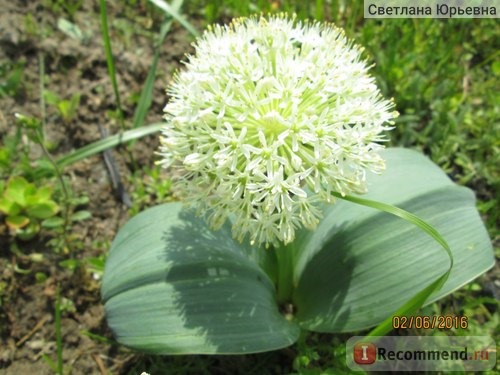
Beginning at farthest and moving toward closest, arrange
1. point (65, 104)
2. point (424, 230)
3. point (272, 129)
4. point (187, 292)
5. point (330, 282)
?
point (65, 104) < point (330, 282) < point (187, 292) < point (272, 129) < point (424, 230)

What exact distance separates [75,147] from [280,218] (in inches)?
79.2

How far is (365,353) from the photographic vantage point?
2.45 meters

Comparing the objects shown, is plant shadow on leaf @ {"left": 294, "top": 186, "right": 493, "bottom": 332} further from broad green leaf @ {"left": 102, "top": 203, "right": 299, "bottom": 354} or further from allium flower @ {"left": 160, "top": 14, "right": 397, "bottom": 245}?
allium flower @ {"left": 160, "top": 14, "right": 397, "bottom": 245}

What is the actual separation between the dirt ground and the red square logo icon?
117cm

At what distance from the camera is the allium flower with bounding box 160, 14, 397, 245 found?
1768 mm

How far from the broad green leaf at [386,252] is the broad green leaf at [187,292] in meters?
0.21

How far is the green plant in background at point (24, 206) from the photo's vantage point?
2.82 metres

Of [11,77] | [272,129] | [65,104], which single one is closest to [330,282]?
[272,129]

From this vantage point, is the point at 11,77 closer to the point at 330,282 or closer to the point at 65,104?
the point at 65,104

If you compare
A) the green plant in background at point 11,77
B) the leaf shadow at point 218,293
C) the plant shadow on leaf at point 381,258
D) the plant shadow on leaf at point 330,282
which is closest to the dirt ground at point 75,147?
the green plant in background at point 11,77

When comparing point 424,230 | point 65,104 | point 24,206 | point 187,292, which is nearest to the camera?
point 424,230
